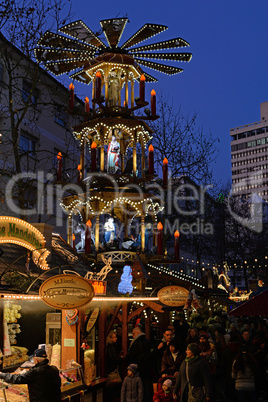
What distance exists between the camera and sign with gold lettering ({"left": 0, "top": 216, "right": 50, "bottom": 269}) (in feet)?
31.3

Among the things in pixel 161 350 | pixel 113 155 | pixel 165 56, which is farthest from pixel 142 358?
pixel 165 56

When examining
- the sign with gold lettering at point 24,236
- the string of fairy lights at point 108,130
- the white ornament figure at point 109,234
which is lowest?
the sign with gold lettering at point 24,236

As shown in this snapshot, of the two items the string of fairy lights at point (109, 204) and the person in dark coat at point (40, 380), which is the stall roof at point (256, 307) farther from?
the string of fairy lights at point (109, 204)

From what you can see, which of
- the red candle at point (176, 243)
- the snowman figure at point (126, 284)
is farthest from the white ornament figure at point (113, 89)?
the snowman figure at point (126, 284)

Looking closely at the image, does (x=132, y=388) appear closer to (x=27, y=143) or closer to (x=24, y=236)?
(x=24, y=236)

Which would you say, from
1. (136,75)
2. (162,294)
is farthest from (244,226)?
(162,294)

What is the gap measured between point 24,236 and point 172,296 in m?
4.83

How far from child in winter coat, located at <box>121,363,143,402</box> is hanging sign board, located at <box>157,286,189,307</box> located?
10.7ft

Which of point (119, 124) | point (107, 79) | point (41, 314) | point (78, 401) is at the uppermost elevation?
point (107, 79)

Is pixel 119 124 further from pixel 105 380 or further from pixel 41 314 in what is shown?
pixel 105 380

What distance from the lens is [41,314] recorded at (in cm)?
1360

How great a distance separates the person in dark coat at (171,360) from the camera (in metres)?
10.9

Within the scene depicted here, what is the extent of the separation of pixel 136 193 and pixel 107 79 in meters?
4.63

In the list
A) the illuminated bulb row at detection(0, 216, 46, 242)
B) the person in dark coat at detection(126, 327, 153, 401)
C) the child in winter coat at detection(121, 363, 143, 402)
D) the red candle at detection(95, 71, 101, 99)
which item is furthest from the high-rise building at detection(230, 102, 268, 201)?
the child in winter coat at detection(121, 363, 143, 402)
